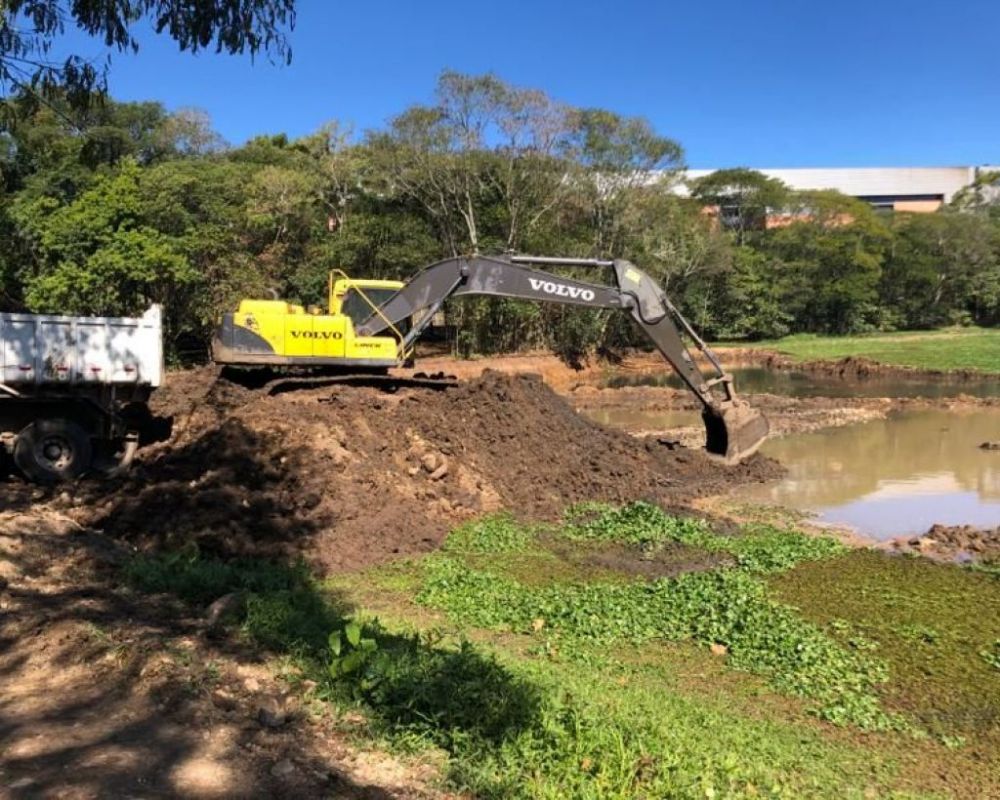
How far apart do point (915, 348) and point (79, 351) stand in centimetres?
4324

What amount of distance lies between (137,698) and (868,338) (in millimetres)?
56524

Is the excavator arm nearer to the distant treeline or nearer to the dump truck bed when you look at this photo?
the dump truck bed

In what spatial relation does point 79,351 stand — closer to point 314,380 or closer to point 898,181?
point 314,380

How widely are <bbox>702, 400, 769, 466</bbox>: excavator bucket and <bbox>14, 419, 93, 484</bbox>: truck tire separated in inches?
435

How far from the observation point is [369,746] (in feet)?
13.9

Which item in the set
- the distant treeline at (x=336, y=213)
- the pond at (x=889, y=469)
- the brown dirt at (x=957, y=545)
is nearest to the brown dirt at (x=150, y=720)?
the brown dirt at (x=957, y=545)

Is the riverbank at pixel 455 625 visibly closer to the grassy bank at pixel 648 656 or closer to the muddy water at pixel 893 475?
the grassy bank at pixel 648 656

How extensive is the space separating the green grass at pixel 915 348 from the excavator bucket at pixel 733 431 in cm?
2412

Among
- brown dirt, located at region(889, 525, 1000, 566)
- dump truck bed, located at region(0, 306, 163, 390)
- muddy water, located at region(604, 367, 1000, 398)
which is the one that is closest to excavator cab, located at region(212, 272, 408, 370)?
dump truck bed, located at region(0, 306, 163, 390)

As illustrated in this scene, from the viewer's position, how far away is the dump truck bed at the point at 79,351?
11.8 m

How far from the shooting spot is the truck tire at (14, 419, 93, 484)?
12.1 m

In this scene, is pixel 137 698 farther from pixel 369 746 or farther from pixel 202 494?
pixel 202 494

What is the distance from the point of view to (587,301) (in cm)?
1546

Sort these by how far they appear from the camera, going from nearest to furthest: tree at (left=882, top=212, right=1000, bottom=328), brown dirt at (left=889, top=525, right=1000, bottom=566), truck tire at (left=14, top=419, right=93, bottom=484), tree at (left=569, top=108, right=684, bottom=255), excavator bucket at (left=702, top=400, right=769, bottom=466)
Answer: brown dirt at (left=889, top=525, right=1000, bottom=566) < truck tire at (left=14, top=419, right=93, bottom=484) < excavator bucket at (left=702, top=400, right=769, bottom=466) < tree at (left=569, top=108, right=684, bottom=255) < tree at (left=882, top=212, right=1000, bottom=328)
